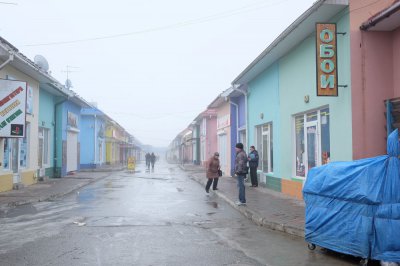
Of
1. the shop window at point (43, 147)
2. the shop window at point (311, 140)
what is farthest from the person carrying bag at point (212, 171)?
the shop window at point (43, 147)

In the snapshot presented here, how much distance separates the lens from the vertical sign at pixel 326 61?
10070mm

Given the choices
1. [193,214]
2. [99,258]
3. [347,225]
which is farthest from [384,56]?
[99,258]

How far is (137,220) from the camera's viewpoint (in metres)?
9.91

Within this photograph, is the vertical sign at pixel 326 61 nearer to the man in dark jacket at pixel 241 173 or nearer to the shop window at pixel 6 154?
the man in dark jacket at pixel 241 173

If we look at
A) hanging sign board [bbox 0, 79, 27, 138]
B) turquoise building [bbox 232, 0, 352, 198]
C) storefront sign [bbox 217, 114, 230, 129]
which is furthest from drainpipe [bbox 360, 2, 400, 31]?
storefront sign [bbox 217, 114, 230, 129]

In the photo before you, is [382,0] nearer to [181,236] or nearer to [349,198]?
[349,198]

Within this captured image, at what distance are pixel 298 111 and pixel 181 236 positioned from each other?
700cm

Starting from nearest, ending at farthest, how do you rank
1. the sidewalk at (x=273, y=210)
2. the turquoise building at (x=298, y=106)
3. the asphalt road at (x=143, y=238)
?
1. the asphalt road at (x=143, y=238)
2. the sidewalk at (x=273, y=210)
3. the turquoise building at (x=298, y=106)

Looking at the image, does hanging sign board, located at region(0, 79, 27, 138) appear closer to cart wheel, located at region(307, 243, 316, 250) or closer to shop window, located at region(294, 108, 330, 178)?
shop window, located at region(294, 108, 330, 178)

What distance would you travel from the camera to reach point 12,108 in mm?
14445

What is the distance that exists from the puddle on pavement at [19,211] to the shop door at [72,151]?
15718 mm

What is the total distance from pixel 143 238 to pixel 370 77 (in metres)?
6.10

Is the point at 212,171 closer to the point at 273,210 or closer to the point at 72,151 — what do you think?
the point at 273,210

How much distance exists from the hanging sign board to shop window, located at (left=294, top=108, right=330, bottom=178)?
30.7 ft
